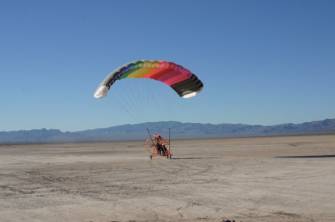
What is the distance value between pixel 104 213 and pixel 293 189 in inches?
228

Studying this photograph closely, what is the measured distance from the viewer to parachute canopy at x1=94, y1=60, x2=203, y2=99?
2498cm

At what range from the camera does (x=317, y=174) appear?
18188 millimetres

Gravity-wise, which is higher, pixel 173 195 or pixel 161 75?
pixel 161 75

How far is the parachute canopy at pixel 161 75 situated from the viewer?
82.0 feet

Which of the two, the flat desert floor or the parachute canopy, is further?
the parachute canopy

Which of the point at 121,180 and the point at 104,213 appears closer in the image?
the point at 104,213

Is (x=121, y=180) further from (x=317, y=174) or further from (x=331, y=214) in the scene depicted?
(x=331, y=214)

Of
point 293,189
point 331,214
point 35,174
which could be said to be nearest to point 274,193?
point 293,189

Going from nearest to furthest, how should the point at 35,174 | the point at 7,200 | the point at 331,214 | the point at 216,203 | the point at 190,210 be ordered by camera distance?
the point at 331,214 < the point at 190,210 < the point at 216,203 < the point at 7,200 < the point at 35,174

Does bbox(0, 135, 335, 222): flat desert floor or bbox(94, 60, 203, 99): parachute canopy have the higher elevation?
bbox(94, 60, 203, 99): parachute canopy

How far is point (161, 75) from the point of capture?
26.9 m

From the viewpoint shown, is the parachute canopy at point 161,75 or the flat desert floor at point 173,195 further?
the parachute canopy at point 161,75

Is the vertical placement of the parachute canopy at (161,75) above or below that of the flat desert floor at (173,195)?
above

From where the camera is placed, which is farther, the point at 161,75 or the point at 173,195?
the point at 161,75
